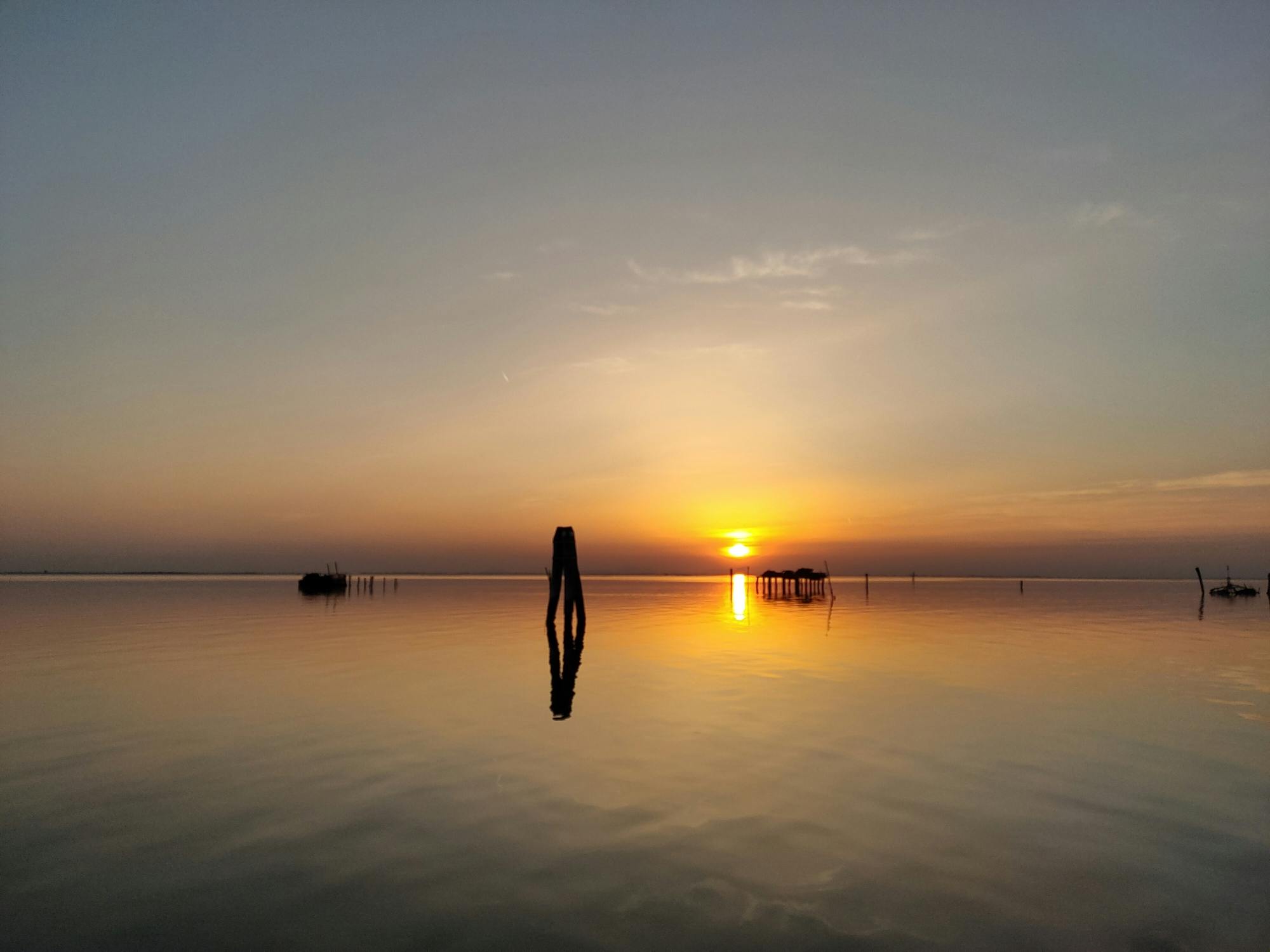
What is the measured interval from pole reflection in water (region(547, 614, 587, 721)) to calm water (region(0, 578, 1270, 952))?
197 mm

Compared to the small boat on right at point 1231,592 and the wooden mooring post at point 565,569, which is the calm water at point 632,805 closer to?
the wooden mooring post at point 565,569

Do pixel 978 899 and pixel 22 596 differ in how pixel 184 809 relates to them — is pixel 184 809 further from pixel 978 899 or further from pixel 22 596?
pixel 22 596

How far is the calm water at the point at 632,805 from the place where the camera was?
21.2 ft

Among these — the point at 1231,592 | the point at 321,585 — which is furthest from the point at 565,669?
the point at 1231,592

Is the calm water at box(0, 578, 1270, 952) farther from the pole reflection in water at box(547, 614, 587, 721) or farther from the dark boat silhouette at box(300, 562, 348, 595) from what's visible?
the dark boat silhouette at box(300, 562, 348, 595)

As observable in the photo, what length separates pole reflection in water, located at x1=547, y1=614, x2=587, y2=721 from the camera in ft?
53.6

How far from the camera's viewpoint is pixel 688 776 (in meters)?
10.9

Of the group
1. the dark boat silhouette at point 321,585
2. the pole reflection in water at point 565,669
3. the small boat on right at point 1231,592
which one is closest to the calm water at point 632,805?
the pole reflection in water at point 565,669

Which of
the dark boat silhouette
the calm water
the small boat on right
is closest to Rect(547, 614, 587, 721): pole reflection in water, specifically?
the calm water

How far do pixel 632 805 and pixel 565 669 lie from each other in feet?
43.1

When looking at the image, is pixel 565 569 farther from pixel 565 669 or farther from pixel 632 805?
pixel 632 805

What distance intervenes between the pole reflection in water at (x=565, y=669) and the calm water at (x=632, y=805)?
0.20 metres

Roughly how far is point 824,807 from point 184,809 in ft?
26.6

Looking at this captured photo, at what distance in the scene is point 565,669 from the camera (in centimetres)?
2248
